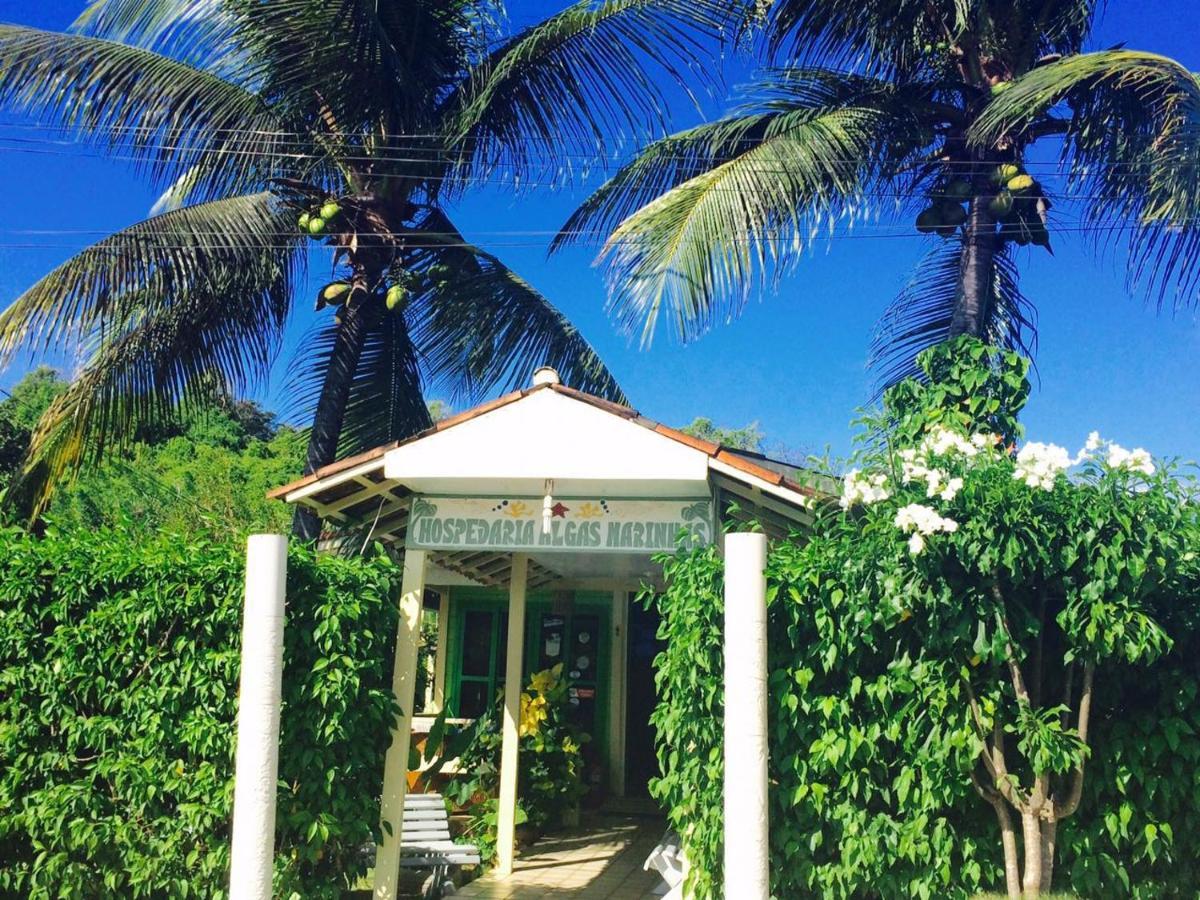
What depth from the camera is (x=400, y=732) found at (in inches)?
267

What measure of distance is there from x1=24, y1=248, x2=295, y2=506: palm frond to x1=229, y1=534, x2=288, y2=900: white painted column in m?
4.99

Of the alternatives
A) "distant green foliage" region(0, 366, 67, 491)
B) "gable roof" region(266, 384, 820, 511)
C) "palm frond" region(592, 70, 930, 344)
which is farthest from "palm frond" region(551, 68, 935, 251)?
"distant green foliage" region(0, 366, 67, 491)

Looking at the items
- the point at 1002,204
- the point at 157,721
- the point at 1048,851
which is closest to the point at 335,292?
the point at 157,721

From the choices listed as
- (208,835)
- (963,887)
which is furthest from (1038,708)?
→ (208,835)

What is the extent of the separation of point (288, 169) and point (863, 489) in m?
7.51

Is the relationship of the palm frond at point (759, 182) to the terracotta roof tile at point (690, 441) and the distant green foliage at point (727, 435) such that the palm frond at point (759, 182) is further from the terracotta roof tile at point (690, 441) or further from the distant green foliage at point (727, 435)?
the distant green foliage at point (727, 435)

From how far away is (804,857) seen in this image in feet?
18.5

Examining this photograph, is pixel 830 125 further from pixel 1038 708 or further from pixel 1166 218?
pixel 1038 708

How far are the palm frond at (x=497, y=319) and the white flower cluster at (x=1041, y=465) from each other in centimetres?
644

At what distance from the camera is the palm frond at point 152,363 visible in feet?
32.9

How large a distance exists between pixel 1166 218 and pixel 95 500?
65.0ft

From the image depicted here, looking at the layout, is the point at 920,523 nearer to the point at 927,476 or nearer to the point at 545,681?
the point at 927,476

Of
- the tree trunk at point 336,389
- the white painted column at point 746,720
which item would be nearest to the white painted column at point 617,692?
the tree trunk at point 336,389

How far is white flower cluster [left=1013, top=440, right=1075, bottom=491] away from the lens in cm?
527
